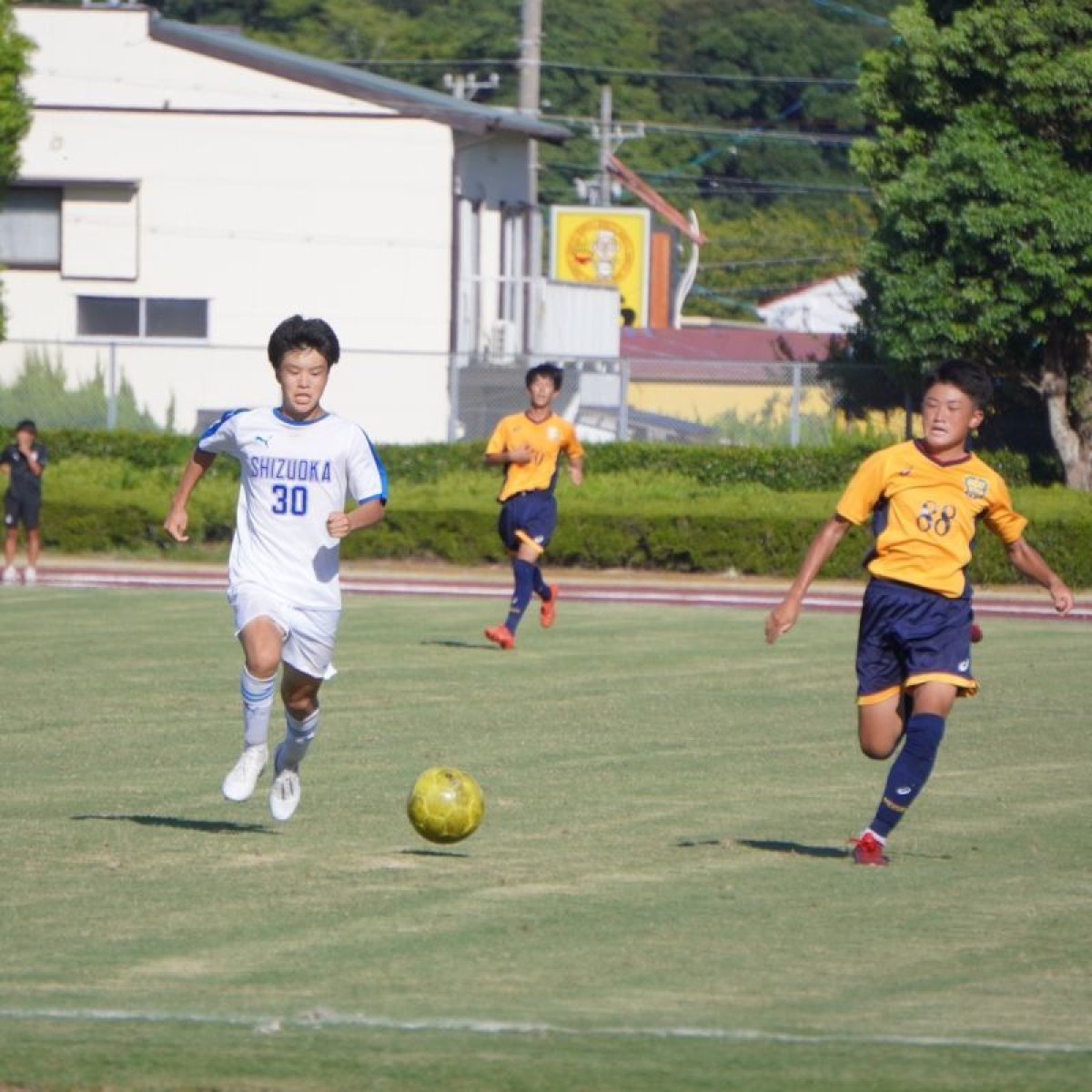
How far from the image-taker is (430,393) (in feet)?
124

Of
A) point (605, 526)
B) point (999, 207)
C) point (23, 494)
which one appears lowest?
point (605, 526)

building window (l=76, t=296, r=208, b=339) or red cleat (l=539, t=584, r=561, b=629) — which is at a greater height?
building window (l=76, t=296, r=208, b=339)

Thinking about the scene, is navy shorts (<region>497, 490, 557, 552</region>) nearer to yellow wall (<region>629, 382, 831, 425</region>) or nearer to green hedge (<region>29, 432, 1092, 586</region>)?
green hedge (<region>29, 432, 1092, 586</region>)

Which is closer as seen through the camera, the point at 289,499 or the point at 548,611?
the point at 289,499

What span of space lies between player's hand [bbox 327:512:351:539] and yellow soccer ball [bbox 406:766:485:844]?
1058mm

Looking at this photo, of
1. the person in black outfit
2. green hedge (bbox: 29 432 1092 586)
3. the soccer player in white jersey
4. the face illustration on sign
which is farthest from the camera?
the face illustration on sign

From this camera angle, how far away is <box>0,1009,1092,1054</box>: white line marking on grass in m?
6.46

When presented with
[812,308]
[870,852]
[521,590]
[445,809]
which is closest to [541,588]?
[521,590]

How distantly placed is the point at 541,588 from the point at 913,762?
10.3m

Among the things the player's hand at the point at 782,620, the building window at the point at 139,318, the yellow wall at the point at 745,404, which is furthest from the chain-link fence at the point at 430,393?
the player's hand at the point at 782,620

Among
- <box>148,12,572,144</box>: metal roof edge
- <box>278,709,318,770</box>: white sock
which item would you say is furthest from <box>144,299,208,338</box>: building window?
<box>278,709,318,770</box>: white sock

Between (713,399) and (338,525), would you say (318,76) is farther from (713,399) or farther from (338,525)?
(338,525)

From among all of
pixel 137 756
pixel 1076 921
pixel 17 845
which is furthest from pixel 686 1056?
pixel 137 756

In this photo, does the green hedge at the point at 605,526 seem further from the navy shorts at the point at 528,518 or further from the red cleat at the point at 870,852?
the red cleat at the point at 870,852
